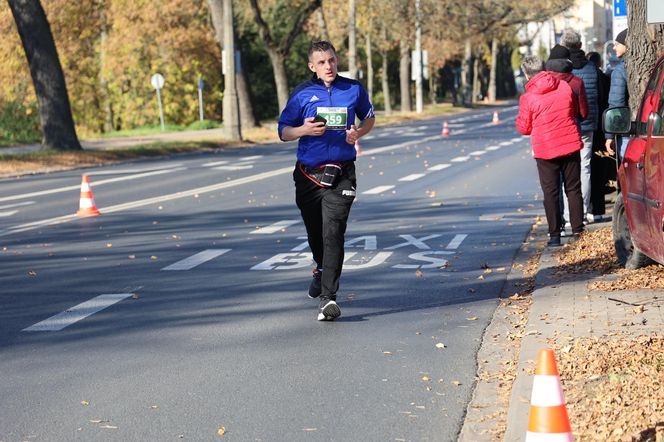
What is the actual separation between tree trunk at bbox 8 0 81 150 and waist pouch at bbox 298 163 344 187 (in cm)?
2591

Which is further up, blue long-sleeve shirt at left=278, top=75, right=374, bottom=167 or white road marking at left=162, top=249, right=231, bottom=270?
blue long-sleeve shirt at left=278, top=75, right=374, bottom=167

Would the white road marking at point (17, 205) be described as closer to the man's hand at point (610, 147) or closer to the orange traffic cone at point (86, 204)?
the orange traffic cone at point (86, 204)

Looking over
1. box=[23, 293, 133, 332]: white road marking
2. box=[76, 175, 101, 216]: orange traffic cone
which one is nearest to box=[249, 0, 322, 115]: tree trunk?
box=[76, 175, 101, 216]: orange traffic cone

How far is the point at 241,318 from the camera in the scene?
29.9ft

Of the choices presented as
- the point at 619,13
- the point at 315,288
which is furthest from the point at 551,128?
the point at 619,13

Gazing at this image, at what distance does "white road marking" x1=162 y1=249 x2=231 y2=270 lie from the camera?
1199cm

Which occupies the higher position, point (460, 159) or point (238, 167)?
point (238, 167)

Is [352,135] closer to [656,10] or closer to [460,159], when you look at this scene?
[656,10]

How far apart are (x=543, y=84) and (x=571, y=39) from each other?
1928 millimetres

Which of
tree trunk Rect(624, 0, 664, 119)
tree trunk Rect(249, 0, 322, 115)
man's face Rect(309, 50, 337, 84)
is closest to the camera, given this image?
man's face Rect(309, 50, 337, 84)

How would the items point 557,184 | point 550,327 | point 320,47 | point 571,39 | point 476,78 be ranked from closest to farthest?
1. point 550,327
2. point 320,47
3. point 557,184
4. point 571,39
5. point 476,78

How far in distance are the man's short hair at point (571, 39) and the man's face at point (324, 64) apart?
5.88m

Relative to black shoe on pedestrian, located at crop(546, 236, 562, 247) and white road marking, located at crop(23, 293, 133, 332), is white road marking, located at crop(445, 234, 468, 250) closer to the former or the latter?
black shoe on pedestrian, located at crop(546, 236, 562, 247)

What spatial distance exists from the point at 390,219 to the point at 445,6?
4538 centimetres
